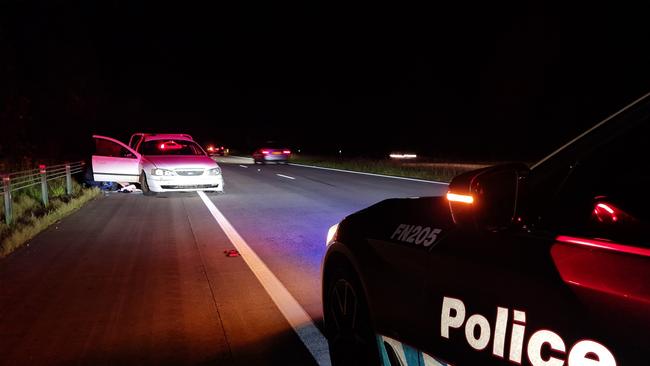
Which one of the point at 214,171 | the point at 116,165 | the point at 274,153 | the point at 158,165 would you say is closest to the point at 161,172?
the point at 158,165

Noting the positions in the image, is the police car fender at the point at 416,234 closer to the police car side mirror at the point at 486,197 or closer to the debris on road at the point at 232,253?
the police car side mirror at the point at 486,197

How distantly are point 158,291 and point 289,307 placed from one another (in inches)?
60.6

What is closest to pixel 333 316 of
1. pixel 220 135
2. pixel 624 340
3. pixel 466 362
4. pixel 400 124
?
pixel 466 362

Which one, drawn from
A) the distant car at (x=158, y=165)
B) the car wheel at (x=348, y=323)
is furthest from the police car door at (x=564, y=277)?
the distant car at (x=158, y=165)

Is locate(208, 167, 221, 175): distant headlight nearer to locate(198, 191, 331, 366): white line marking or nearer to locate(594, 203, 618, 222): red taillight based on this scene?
locate(198, 191, 331, 366): white line marking

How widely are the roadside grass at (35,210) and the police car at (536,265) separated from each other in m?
6.99

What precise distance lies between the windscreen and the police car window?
14.7 m

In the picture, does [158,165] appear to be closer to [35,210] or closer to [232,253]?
[35,210]

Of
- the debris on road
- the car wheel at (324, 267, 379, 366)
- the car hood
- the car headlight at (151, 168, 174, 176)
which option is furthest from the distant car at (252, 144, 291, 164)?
the car wheel at (324, 267, 379, 366)

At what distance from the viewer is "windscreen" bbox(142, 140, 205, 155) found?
16.0 meters

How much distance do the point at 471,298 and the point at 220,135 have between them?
502 ft

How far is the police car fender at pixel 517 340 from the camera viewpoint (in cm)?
167

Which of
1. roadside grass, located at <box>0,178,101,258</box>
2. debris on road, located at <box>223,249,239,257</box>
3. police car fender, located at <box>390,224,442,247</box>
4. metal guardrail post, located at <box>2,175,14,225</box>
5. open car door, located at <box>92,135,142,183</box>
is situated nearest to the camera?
police car fender, located at <box>390,224,442,247</box>

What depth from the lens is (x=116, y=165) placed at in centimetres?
1530
